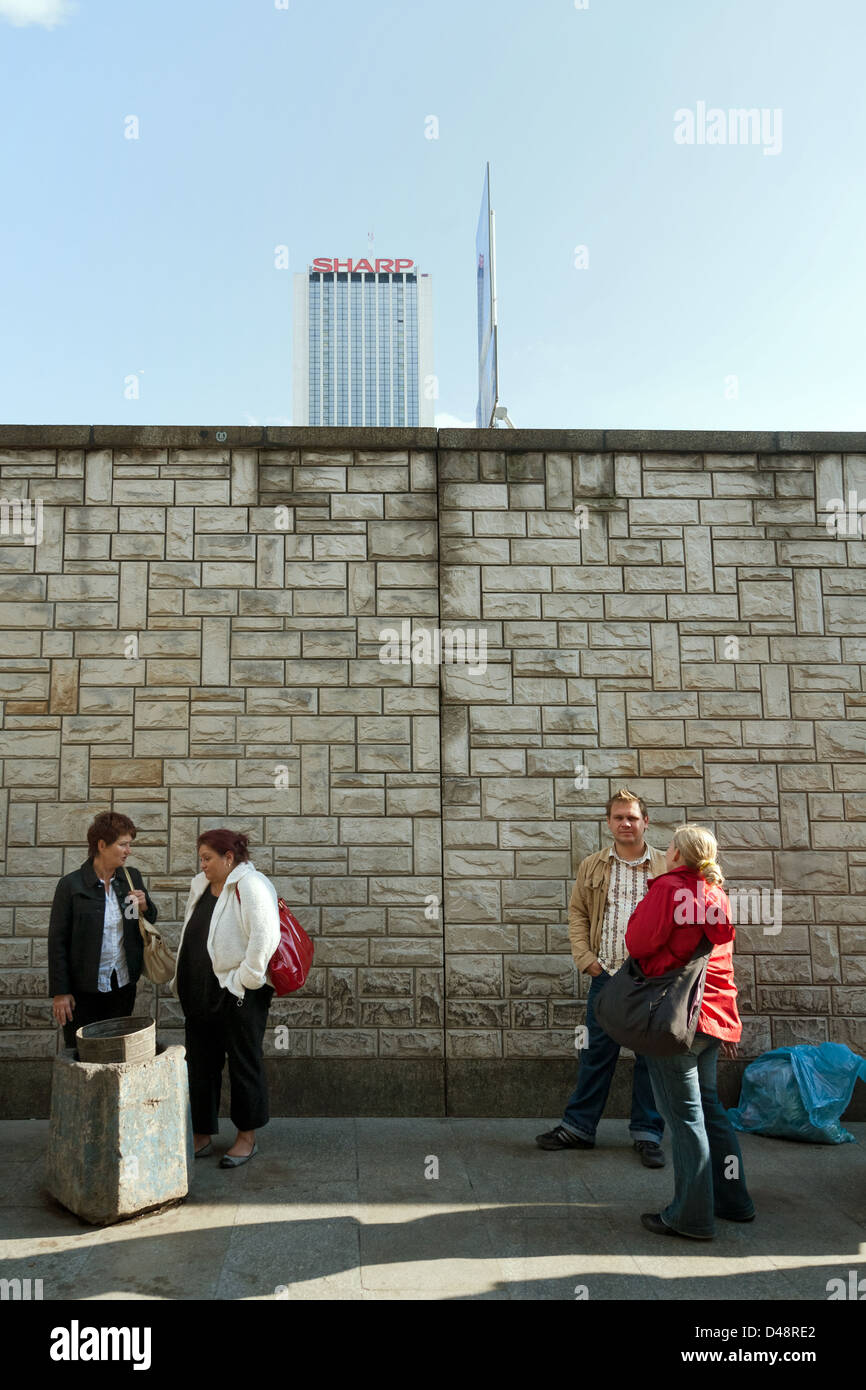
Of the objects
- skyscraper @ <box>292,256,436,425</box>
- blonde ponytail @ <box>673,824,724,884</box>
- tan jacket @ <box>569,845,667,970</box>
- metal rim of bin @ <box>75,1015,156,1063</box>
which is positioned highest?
skyscraper @ <box>292,256,436,425</box>

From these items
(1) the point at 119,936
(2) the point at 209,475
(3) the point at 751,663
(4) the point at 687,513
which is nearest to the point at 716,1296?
(1) the point at 119,936

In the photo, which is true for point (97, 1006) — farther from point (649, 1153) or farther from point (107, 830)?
point (649, 1153)

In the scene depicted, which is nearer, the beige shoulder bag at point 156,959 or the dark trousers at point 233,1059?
the dark trousers at point 233,1059

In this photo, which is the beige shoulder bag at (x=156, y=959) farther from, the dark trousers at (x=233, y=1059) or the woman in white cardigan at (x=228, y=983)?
the dark trousers at (x=233, y=1059)

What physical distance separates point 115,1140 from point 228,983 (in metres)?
0.83

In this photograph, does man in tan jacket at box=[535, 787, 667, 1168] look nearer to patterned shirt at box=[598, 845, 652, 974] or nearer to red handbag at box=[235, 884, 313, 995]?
patterned shirt at box=[598, 845, 652, 974]

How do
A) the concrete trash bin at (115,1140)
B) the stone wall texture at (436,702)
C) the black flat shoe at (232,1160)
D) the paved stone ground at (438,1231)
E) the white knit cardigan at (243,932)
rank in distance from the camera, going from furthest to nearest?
the stone wall texture at (436,702)
the black flat shoe at (232,1160)
the white knit cardigan at (243,932)
the concrete trash bin at (115,1140)
the paved stone ground at (438,1231)

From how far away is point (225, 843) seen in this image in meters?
4.74

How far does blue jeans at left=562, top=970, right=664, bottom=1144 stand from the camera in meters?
4.92

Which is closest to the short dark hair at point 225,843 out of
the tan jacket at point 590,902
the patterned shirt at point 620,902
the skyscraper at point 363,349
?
the tan jacket at point 590,902

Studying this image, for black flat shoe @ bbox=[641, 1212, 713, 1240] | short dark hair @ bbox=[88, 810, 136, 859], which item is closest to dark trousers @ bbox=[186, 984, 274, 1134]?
short dark hair @ bbox=[88, 810, 136, 859]

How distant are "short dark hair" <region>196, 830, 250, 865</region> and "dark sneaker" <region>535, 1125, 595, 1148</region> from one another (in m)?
2.16

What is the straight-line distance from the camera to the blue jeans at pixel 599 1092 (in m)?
4.92
